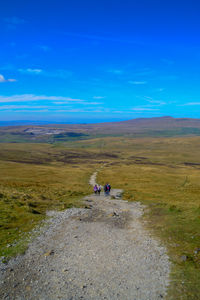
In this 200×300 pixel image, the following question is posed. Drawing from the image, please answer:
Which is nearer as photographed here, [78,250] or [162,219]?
[78,250]

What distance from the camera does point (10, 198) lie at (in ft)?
112

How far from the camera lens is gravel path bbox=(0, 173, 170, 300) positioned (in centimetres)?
1250

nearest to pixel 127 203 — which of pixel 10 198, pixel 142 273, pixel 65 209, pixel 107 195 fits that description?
pixel 107 195

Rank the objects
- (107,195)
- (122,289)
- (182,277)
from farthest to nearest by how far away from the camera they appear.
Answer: (107,195)
(182,277)
(122,289)

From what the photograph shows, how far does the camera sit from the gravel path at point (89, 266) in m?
12.5

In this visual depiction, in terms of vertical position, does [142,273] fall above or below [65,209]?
above

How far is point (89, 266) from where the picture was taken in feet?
50.0

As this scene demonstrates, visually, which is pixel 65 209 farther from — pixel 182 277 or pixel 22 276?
pixel 182 277

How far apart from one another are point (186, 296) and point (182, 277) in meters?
1.94

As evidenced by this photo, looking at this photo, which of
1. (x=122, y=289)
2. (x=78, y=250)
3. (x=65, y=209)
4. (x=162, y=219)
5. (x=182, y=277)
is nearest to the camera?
(x=122, y=289)

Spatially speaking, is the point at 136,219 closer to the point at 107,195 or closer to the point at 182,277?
the point at 182,277

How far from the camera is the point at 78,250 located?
58.2ft

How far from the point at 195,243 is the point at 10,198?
1065 inches

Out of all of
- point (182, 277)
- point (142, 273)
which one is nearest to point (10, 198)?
point (142, 273)
